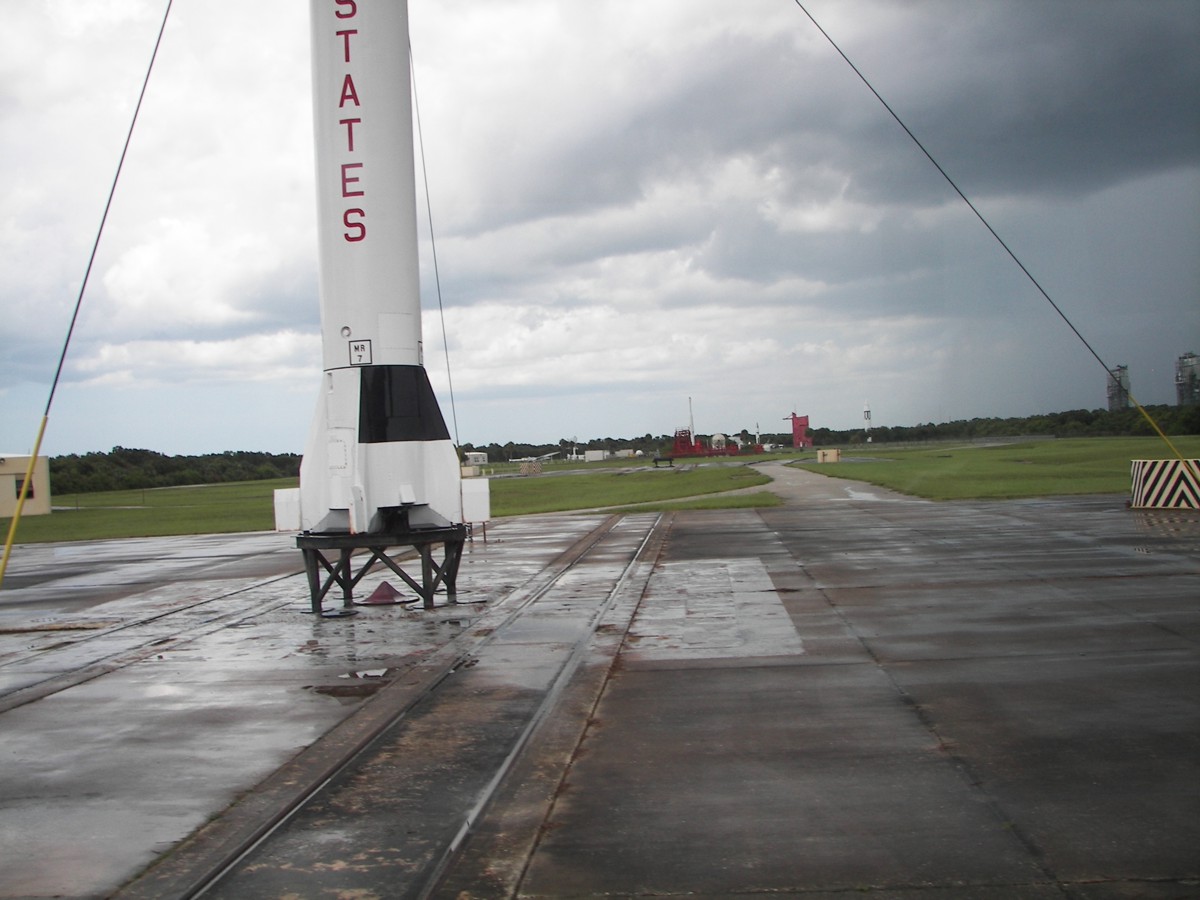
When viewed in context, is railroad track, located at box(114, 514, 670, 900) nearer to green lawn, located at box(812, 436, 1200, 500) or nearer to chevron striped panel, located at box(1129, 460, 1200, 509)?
chevron striped panel, located at box(1129, 460, 1200, 509)

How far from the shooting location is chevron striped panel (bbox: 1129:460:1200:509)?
87.6ft

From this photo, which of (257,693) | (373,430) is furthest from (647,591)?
(257,693)

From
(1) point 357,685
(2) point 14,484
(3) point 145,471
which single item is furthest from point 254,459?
(1) point 357,685

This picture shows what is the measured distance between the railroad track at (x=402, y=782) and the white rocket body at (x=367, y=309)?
292 centimetres

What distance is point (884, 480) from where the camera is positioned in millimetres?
49562

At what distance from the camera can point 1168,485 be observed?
27016mm

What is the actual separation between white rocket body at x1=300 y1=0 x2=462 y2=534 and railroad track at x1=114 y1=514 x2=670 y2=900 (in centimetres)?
292

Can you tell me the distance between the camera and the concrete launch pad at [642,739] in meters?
5.01

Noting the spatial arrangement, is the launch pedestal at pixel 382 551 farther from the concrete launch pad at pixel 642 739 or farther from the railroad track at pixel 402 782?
the railroad track at pixel 402 782

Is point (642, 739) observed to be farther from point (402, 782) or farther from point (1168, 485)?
point (1168, 485)

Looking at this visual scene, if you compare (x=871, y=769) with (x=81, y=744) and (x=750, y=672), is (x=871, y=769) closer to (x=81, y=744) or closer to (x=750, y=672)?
(x=750, y=672)

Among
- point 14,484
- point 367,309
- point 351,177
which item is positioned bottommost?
point 14,484

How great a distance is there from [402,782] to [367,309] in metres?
8.89

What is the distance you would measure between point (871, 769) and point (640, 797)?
4.60 feet
